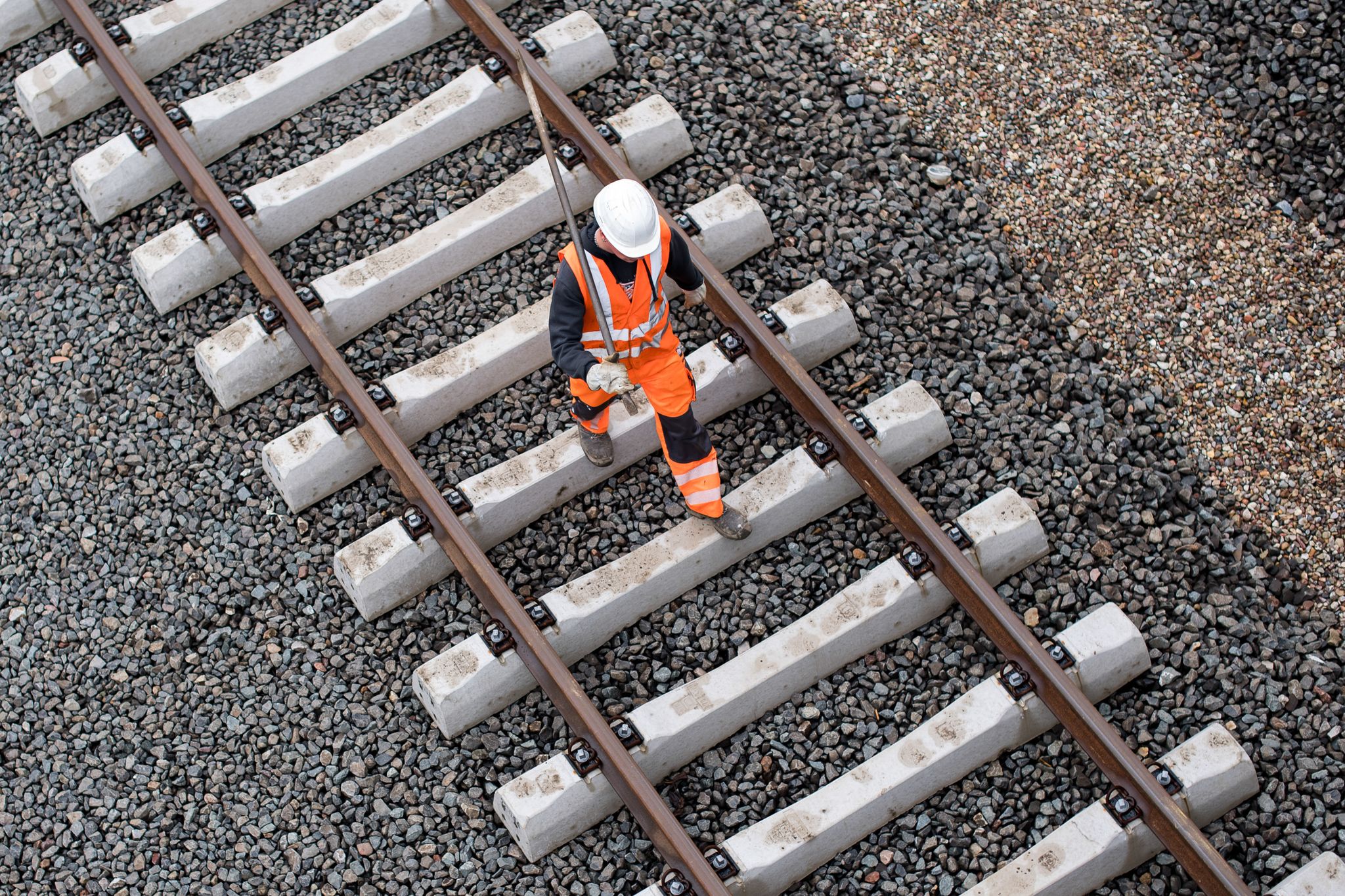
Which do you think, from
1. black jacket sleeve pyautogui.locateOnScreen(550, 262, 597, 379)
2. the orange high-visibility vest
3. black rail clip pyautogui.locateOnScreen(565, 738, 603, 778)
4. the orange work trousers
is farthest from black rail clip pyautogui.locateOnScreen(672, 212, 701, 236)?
black rail clip pyautogui.locateOnScreen(565, 738, 603, 778)

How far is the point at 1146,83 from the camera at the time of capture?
25.2 feet

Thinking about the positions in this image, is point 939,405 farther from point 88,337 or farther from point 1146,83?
point 88,337

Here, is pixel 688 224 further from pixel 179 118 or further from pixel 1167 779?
pixel 1167 779

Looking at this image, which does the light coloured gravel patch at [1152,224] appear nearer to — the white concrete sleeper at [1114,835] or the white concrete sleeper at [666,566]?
the white concrete sleeper at [1114,835]

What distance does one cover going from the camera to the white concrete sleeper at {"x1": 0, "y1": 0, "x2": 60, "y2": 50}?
758 centimetres

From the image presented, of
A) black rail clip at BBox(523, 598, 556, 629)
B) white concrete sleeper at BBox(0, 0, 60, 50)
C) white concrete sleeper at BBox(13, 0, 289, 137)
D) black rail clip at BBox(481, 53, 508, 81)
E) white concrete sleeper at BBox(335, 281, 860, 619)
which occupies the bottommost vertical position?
black rail clip at BBox(523, 598, 556, 629)

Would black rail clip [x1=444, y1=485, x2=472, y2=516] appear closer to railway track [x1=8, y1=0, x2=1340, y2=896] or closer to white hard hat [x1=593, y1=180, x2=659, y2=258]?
railway track [x1=8, y1=0, x2=1340, y2=896]

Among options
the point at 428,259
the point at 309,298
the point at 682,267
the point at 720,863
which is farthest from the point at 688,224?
the point at 720,863

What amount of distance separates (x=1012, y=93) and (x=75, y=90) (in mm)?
4954

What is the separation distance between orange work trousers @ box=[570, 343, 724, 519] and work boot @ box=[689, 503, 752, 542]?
0.05 metres

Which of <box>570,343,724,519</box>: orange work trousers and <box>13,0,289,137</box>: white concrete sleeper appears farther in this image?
<box>13,0,289,137</box>: white concrete sleeper

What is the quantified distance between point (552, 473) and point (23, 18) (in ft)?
13.1

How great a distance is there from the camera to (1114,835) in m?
5.71

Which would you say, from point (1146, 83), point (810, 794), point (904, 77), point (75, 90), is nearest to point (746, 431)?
point (810, 794)
